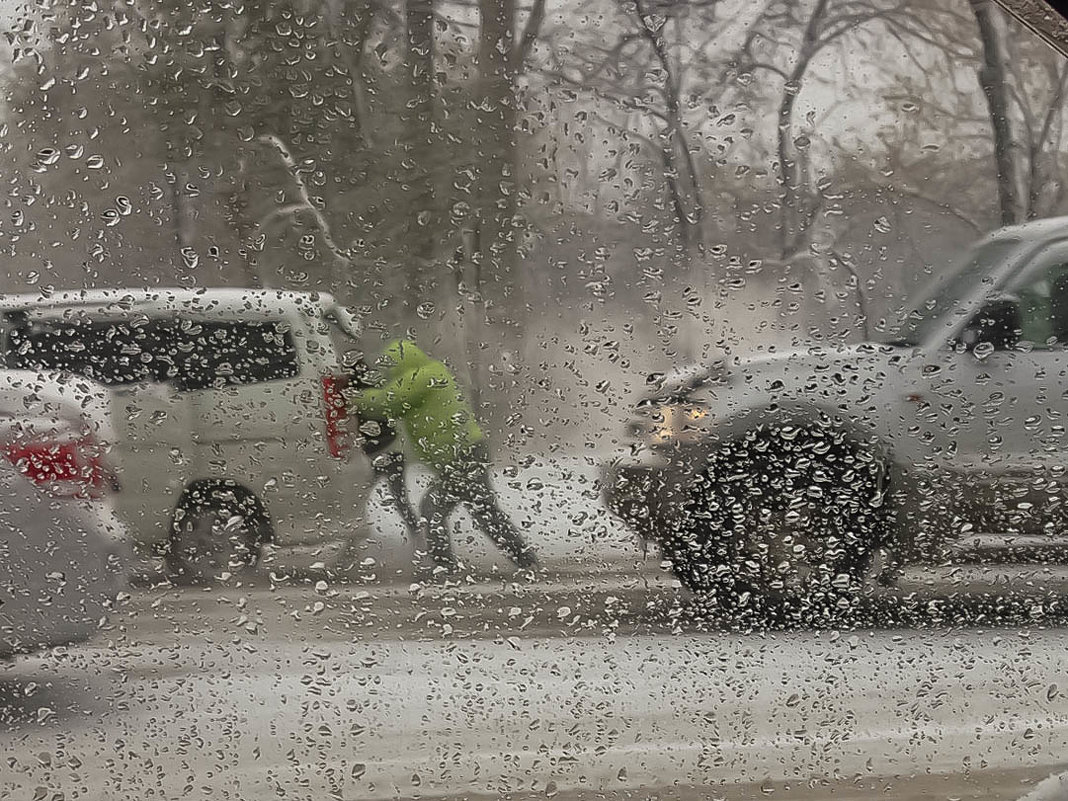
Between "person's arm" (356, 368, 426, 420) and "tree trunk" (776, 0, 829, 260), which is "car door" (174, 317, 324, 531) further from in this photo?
"tree trunk" (776, 0, 829, 260)

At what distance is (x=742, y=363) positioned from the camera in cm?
184

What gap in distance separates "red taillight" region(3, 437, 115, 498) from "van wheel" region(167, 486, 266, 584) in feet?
0.52

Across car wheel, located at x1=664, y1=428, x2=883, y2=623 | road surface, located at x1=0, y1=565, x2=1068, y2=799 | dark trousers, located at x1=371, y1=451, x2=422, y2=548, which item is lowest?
road surface, located at x1=0, y1=565, x2=1068, y2=799

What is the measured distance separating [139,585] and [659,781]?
1.10 m

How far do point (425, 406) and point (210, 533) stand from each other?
48cm

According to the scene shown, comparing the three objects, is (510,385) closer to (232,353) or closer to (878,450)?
(232,353)

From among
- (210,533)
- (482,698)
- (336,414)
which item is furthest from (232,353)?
(482,698)

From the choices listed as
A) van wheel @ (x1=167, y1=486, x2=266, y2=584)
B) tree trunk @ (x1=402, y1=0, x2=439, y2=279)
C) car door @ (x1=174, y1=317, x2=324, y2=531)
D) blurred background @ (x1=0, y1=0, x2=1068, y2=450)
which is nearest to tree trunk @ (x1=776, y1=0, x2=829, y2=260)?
blurred background @ (x1=0, y1=0, x2=1068, y2=450)

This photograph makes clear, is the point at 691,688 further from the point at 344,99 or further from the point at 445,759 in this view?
the point at 344,99

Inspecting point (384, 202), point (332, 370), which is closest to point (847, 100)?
point (384, 202)

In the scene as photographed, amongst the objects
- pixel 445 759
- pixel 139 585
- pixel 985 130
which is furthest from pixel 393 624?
pixel 985 130

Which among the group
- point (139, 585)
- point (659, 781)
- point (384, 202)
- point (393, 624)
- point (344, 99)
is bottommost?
point (659, 781)

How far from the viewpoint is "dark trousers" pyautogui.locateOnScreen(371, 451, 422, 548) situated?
185cm

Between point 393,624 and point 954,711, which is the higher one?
point 393,624
